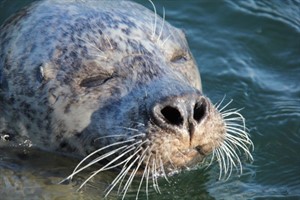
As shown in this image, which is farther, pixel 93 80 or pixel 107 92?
pixel 93 80

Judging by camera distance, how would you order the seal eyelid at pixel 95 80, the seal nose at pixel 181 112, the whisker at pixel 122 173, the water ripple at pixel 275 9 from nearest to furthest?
the seal nose at pixel 181 112, the whisker at pixel 122 173, the seal eyelid at pixel 95 80, the water ripple at pixel 275 9

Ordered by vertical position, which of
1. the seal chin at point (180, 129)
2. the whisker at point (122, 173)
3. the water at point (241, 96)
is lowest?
the water at point (241, 96)

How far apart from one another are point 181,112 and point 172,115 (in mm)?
113

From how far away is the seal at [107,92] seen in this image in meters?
5.60

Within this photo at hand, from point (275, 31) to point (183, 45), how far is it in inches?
117

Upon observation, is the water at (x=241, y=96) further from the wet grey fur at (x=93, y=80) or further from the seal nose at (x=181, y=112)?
the seal nose at (x=181, y=112)

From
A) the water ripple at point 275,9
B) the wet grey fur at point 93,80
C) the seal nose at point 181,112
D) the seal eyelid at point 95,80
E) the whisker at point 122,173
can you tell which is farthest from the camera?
the water ripple at point 275,9

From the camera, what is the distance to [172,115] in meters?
5.55

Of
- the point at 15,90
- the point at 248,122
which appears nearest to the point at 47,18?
the point at 15,90

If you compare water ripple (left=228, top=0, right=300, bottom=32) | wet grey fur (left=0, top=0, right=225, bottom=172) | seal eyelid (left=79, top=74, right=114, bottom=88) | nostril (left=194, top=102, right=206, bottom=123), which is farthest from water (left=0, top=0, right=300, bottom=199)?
nostril (left=194, top=102, right=206, bottom=123)

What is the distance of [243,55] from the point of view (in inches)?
361

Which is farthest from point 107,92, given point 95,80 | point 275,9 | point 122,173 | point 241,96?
point 275,9

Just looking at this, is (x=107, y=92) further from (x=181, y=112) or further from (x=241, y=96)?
(x=241, y=96)

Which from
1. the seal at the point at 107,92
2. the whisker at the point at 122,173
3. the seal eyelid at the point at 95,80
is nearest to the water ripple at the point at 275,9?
the seal at the point at 107,92
